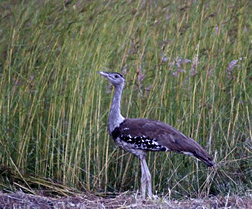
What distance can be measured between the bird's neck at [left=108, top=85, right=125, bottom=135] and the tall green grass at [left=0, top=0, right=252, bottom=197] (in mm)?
81

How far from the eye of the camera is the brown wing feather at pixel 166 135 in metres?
4.63

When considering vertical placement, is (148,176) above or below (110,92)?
below

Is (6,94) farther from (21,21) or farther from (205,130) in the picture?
(205,130)

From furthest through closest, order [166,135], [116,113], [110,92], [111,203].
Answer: [110,92]
[116,113]
[166,135]
[111,203]

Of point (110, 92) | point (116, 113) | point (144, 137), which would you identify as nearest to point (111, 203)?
point (144, 137)

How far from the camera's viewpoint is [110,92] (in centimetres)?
548

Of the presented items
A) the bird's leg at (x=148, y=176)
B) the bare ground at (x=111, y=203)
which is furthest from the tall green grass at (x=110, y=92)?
the bare ground at (x=111, y=203)

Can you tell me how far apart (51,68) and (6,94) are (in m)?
0.44

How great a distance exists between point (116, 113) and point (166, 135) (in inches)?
19.6

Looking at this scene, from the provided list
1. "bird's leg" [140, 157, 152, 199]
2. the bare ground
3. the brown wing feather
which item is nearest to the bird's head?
the brown wing feather

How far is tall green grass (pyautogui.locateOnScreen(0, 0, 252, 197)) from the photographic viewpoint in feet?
16.6

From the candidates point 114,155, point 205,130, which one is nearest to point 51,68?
point 114,155

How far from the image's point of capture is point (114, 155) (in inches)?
204

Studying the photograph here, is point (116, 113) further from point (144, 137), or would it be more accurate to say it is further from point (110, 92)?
point (110, 92)
